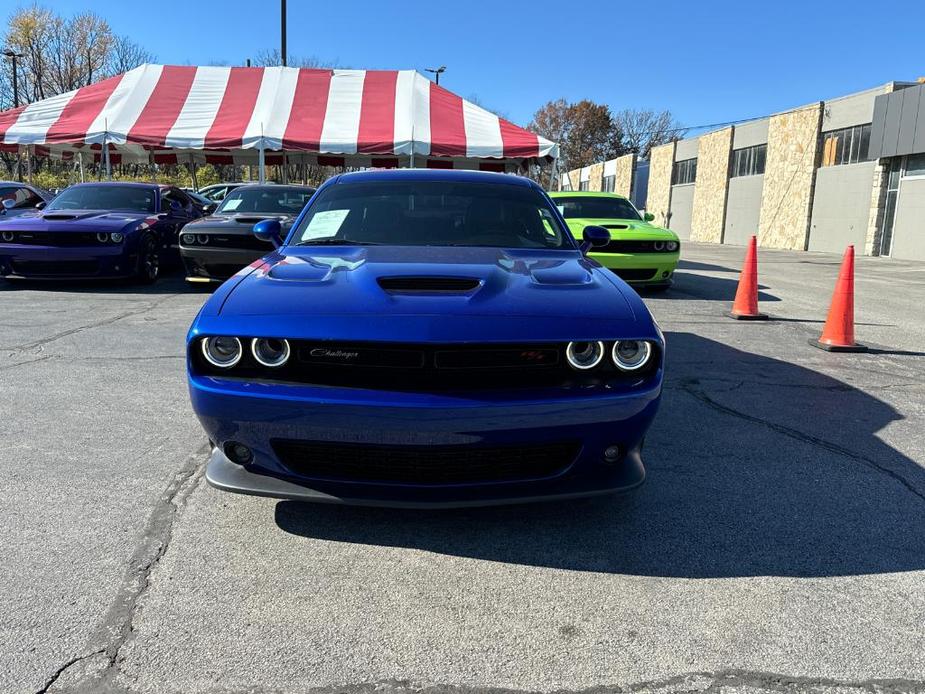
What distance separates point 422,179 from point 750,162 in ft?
108

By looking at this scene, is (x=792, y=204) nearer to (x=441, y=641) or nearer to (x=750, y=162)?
(x=750, y=162)

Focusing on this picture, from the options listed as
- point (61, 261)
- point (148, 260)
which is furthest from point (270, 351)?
point (148, 260)

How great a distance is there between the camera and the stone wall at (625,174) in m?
50.9

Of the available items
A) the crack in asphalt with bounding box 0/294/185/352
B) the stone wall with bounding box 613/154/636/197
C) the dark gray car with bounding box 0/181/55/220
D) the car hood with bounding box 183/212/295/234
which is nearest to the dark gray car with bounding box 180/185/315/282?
the car hood with bounding box 183/212/295/234

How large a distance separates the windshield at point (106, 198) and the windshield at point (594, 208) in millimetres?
6428

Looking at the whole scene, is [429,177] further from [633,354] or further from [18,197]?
[18,197]

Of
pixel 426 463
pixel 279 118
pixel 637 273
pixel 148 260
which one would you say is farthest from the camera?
pixel 279 118

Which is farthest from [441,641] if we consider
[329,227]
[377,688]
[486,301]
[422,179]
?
[422,179]

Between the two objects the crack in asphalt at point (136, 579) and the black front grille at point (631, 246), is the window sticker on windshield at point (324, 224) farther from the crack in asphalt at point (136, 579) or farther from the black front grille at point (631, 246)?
the black front grille at point (631, 246)

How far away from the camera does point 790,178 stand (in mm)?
29141

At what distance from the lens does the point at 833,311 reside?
22.2ft

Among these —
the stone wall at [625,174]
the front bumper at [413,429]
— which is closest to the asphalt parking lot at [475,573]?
the front bumper at [413,429]

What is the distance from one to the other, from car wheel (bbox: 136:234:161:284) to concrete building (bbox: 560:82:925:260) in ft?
72.6

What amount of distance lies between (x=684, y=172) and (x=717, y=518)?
4236 centimetres
